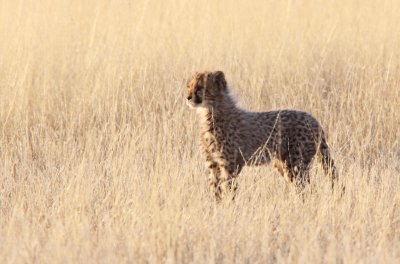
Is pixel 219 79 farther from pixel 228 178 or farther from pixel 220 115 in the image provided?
pixel 228 178

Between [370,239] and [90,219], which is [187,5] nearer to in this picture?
[90,219]

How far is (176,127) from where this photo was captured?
6242 millimetres

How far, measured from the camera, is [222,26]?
784 centimetres

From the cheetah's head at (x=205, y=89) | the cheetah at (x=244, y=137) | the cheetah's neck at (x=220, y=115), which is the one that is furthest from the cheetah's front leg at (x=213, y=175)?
the cheetah's head at (x=205, y=89)

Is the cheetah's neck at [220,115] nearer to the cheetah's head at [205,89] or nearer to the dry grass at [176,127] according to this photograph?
the cheetah's head at [205,89]

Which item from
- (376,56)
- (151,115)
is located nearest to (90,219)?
(151,115)

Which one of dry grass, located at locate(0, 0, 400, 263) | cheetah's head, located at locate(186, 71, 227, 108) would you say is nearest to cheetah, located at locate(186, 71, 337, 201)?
cheetah's head, located at locate(186, 71, 227, 108)

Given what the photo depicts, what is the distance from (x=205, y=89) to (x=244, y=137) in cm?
36

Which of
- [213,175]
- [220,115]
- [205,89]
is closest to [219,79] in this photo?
[205,89]

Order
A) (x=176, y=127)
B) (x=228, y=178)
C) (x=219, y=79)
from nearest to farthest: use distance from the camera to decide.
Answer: (x=228, y=178) < (x=219, y=79) < (x=176, y=127)

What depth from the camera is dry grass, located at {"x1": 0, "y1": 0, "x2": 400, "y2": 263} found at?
3.96 meters

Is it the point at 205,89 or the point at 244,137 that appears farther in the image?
the point at 244,137

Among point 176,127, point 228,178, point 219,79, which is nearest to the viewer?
point 228,178

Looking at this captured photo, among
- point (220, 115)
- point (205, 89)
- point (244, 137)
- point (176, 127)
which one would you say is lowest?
point (176, 127)
